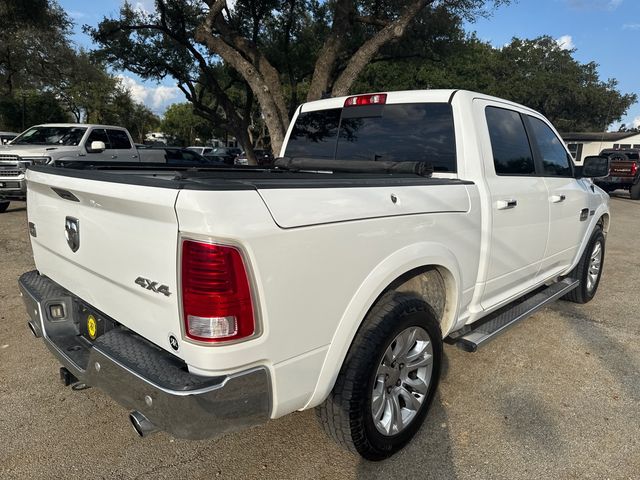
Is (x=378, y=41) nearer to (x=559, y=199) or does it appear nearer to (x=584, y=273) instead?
(x=584, y=273)

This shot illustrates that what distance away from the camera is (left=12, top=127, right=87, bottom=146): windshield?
35.4 ft

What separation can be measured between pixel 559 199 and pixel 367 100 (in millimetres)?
1774

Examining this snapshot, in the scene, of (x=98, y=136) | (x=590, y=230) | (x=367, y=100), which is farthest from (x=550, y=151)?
(x=98, y=136)

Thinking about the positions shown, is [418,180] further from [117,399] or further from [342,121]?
[117,399]

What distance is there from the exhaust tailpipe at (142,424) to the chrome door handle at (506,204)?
92.4 inches

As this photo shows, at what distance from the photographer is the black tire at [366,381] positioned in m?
2.19

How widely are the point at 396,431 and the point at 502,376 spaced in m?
1.30

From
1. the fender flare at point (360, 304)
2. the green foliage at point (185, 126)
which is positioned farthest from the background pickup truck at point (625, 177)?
the green foliage at point (185, 126)

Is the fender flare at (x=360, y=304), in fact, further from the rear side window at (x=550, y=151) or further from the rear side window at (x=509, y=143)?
the rear side window at (x=550, y=151)

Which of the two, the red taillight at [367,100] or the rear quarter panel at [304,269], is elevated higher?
the red taillight at [367,100]

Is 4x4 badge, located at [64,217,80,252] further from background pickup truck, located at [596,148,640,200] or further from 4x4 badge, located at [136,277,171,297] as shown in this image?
background pickup truck, located at [596,148,640,200]

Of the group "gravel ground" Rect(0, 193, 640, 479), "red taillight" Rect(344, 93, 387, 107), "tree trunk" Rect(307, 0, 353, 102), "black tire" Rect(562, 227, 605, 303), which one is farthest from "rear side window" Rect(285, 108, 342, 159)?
"tree trunk" Rect(307, 0, 353, 102)

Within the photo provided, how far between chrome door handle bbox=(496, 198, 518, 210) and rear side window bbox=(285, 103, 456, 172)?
0.37 m

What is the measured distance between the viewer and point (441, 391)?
10.4 feet
